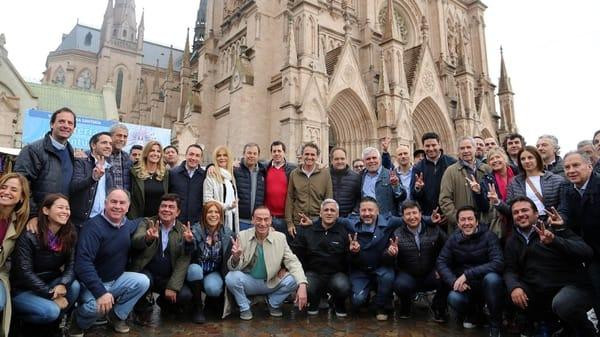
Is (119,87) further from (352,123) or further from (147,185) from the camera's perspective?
(147,185)

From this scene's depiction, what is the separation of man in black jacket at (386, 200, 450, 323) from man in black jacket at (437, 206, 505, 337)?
0.87 ft

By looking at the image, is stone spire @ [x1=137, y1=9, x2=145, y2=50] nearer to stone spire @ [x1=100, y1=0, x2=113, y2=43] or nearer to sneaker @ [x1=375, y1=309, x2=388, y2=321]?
stone spire @ [x1=100, y1=0, x2=113, y2=43]

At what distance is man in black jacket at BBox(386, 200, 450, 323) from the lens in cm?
495

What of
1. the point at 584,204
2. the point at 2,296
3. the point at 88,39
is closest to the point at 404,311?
the point at 584,204

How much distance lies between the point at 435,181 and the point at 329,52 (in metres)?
15.0

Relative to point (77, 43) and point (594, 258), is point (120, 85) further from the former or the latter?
point (594, 258)

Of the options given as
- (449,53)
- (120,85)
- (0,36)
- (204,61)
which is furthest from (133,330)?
(120,85)

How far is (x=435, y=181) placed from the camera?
230 inches

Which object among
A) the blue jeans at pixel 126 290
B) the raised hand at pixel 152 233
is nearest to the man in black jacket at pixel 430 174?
the raised hand at pixel 152 233

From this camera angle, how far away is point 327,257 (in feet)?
17.1

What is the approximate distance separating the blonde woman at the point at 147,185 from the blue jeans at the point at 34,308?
1.57m

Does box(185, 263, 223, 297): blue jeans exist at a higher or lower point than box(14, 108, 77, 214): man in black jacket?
lower

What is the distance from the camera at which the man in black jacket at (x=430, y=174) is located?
5.77m

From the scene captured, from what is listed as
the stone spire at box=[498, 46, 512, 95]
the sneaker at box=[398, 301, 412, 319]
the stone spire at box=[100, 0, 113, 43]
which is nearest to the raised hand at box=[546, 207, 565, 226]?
the sneaker at box=[398, 301, 412, 319]
